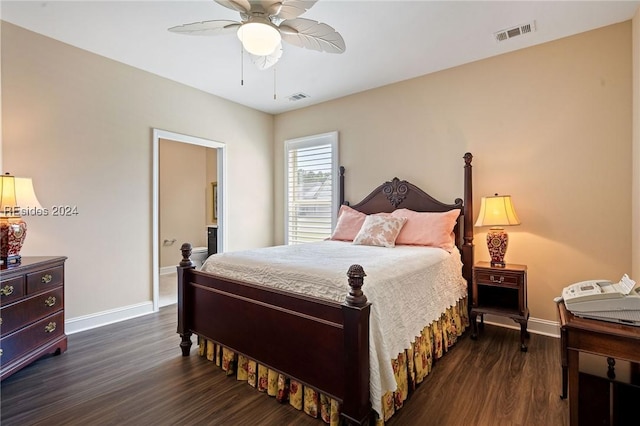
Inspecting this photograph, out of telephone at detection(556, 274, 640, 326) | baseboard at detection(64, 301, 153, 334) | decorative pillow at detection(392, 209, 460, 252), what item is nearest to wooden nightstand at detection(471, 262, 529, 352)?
decorative pillow at detection(392, 209, 460, 252)

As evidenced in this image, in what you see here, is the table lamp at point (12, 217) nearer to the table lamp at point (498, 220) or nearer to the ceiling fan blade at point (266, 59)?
the ceiling fan blade at point (266, 59)

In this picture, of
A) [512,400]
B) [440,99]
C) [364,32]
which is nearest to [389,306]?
[512,400]

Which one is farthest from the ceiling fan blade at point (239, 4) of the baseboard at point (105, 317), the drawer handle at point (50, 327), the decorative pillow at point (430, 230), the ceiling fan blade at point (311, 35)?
the baseboard at point (105, 317)

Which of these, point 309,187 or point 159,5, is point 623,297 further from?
point 309,187

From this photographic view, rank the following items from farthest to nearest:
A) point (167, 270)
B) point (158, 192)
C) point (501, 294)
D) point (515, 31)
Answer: point (167, 270), point (158, 192), point (501, 294), point (515, 31)

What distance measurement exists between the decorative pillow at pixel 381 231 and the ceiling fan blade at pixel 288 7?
211cm

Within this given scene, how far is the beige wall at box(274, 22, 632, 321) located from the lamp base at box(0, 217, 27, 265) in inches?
149

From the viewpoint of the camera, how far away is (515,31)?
279 centimetres

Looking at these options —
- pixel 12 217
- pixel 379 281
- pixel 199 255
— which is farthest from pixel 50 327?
pixel 199 255

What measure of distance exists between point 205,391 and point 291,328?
0.82 m

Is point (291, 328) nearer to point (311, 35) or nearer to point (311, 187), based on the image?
point (311, 35)

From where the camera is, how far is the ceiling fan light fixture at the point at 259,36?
6.40 ft

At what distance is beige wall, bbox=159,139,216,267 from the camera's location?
19.7ft

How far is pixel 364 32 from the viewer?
2.81 metres
